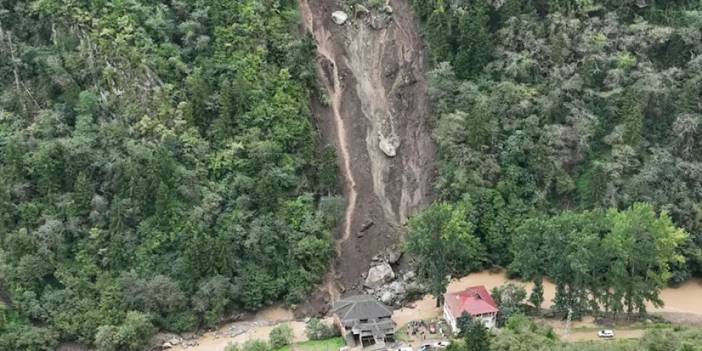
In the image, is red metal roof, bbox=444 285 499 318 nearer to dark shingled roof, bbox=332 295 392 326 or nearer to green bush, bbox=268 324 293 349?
dark shingled roof, bbox=332 295 392 326

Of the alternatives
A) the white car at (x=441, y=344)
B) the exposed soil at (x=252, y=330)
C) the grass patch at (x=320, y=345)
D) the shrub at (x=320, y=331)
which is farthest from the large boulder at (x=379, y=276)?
the white car at (x=441, y=344)

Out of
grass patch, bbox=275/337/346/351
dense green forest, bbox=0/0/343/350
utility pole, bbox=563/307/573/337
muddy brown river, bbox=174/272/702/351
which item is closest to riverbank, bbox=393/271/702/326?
muddy brown river, bbox=174/272/702/351

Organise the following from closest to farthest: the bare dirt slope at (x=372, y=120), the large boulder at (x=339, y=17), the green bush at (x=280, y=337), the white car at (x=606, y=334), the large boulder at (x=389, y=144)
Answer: the white car at (x=606, y=334) < the green bush at (x=280, y=337) < the bare dirt slope at (x=372, y=120) < the large boulder at (x=389, y=144) < the large boulder at (x=339, y=17)

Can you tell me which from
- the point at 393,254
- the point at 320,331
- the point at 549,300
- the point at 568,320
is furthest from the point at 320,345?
the point at 549,300

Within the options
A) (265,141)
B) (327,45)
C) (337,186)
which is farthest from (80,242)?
(327,45)

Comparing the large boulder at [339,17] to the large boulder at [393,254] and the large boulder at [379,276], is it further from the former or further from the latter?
the large boulder at [379,276]

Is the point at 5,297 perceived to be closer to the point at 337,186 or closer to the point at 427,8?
the point at 337,186
